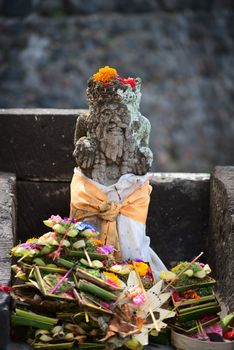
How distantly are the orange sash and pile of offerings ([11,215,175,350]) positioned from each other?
319 millimetres

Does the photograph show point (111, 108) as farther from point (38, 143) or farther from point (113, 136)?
point (38, 143)

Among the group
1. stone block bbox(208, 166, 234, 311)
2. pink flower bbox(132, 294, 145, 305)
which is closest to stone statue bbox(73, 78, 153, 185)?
stone block bbox(208, 166, 234, 311)

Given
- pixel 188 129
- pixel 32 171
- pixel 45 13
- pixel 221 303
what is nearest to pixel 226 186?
pixel 221 303

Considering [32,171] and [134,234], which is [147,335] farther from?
[32,171]

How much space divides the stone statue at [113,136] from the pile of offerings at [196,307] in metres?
0.71

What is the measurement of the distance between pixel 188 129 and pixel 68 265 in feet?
34.7

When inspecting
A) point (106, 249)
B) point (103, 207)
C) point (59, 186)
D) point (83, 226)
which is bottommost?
point (106, 249)

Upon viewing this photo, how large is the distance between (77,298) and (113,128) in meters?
1.14

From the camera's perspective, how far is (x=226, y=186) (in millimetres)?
6691

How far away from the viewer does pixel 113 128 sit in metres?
6.11

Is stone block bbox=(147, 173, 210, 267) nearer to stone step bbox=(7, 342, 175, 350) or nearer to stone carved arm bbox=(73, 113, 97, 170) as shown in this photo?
A: stone carved arm bbox=(73, 113, 97, 170)

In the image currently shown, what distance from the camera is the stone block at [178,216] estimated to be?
721 centimetres

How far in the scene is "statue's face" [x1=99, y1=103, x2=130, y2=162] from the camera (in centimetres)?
607

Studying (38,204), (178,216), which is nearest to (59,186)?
(38,204)
